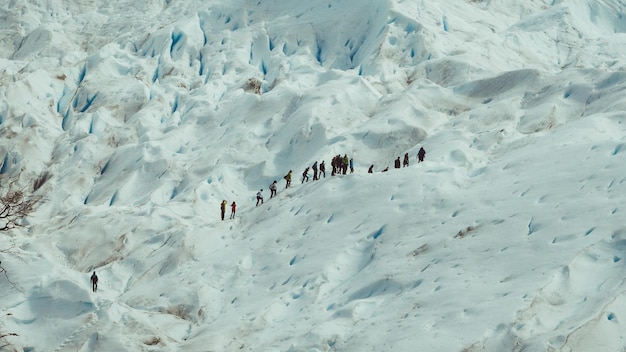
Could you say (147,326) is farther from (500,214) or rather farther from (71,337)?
(500,214)

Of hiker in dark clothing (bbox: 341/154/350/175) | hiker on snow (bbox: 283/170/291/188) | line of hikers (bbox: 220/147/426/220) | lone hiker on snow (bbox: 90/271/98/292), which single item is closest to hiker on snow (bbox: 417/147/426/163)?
line of hikers (bbox: 220/147/426/220)

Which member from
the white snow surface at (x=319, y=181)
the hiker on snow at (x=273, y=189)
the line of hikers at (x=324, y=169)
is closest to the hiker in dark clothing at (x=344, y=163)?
the line of hikers at (x=324, y=169)

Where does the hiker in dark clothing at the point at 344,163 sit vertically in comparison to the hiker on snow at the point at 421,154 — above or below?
below

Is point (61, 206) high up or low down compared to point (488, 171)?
down

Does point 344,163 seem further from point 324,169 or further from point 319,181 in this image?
point 319,181

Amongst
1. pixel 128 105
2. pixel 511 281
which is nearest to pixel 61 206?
pixel 128 105

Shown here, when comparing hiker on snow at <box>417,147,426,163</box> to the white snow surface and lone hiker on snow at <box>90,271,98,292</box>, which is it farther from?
lone hiker on snow at <box>90,271,98,292</box>

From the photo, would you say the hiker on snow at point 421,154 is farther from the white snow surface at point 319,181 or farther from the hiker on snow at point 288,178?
the hiker on snow at point 288,178

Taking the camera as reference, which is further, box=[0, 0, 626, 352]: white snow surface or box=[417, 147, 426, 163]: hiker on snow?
box=[417, 147, 426, 163]: hiker on snow

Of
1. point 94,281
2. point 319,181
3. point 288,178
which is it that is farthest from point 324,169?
Result: point 94,281
